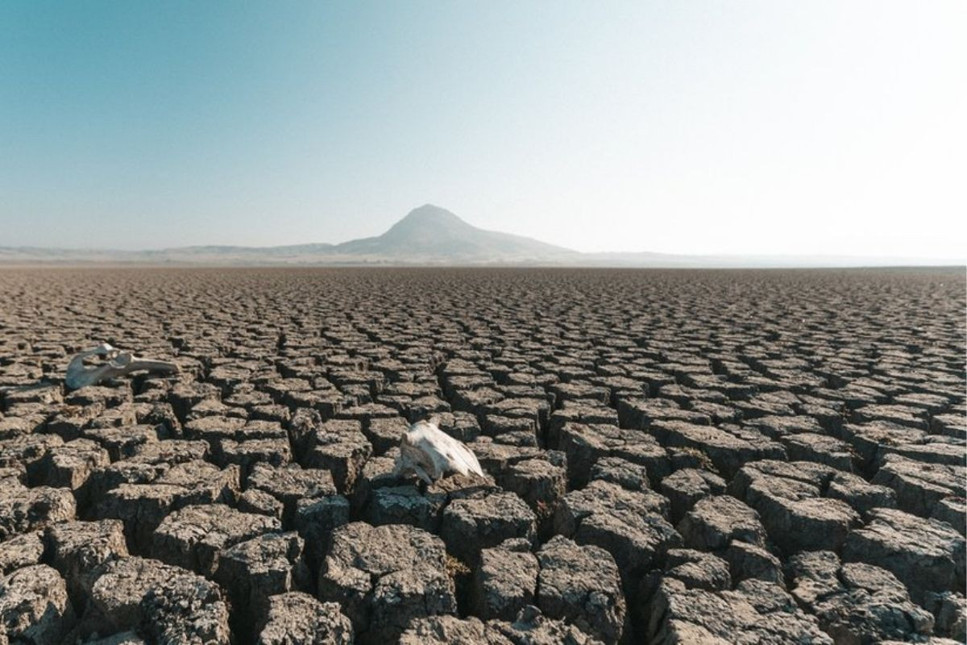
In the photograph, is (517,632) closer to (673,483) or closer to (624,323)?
(673,483)

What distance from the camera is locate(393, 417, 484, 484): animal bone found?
6.48ft

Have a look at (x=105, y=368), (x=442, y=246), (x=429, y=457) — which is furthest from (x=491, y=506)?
(x=442, y=246)

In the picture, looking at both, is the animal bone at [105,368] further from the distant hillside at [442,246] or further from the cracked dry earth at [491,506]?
the distant hillside at [442,246]

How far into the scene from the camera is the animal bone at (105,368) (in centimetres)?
331

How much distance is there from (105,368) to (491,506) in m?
2.95

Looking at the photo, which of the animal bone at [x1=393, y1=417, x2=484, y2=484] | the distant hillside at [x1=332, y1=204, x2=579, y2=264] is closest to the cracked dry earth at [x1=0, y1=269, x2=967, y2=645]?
the animal bone at [x1=393, y1=417, x2=484, y2=484]

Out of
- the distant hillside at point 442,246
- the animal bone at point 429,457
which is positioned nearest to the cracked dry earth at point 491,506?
the animal bone at point 429,457

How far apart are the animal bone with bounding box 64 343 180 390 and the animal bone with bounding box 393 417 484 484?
7.86 feet

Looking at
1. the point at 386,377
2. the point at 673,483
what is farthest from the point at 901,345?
the point at 386,377

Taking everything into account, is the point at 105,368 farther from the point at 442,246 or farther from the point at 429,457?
the point at 442,246

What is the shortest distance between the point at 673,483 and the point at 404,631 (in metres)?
1.20

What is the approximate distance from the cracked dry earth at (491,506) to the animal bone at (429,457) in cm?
6

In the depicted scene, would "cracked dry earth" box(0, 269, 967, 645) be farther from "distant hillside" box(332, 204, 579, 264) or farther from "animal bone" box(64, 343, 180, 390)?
"distant hillside" box(332, 204, 579, 264)

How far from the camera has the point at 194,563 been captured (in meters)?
1.57
